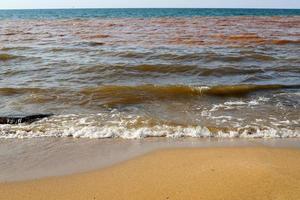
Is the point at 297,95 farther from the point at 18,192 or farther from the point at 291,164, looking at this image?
the point at 18,192

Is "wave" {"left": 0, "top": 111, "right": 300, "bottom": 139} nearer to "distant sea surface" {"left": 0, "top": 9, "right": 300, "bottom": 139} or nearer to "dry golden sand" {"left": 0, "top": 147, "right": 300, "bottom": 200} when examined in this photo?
"distant sea surface" {"left": 0, "top": 9, "right": 300, "bottom": 139}

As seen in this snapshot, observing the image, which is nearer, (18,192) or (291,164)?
(18,192)

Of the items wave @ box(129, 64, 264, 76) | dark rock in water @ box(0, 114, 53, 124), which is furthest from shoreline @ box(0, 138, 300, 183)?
wave @ box(129, 64, 264, 76)

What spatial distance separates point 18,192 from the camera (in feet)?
15.0

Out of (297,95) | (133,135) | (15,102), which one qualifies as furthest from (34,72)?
(297,95)

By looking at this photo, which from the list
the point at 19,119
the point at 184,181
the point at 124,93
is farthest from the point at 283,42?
the point at 184,181

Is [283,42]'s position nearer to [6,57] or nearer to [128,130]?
[6,57]

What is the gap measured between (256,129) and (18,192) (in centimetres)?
425

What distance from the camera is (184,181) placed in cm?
470

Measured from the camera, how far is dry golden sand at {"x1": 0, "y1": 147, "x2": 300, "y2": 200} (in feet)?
14.4

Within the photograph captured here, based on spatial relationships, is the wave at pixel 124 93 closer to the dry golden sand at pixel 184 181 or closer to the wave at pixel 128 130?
the wave at pixel 128 130

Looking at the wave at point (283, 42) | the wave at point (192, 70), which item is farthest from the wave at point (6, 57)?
the wave at point (283, 42)

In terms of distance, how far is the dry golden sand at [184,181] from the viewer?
438 cm

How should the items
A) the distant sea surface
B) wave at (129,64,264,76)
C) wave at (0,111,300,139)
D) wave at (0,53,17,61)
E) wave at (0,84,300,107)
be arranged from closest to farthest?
wave at (0,111,300,139)
the distant sea surface
wave at (0,84,300,107)
wave at (129,64,264,76)
wave at (0,53,17,61)
